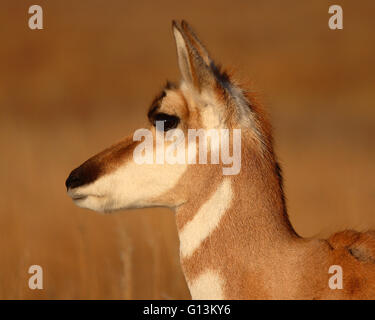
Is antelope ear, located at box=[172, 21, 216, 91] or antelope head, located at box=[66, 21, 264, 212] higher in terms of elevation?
antelope ear, located at box=[172, 21, 216, 91]

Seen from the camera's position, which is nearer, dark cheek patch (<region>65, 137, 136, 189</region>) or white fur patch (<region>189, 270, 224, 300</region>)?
white fur patch (<region>189, 270, 224, 300</region>)

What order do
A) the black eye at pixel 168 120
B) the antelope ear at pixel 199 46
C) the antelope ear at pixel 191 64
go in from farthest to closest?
the antelope ear at pixel 199 46 → the black eye at pixel 168 120 → the antelope ear at pixel 191 64

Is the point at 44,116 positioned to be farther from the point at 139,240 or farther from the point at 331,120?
the point at 139,240

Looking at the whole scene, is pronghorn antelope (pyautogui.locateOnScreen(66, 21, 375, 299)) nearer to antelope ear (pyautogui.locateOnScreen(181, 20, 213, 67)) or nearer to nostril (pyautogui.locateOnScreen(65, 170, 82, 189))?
nostril (pyautogui.locateOnScreen(65, 170, 82, 189))

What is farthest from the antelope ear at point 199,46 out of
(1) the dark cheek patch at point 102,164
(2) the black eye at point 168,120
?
(1) the dark cheek patch at point 102,164

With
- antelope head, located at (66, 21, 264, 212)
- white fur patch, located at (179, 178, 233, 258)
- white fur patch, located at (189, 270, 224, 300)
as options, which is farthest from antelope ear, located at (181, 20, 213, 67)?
white fur patch, located at (189, 270, 224, 300)

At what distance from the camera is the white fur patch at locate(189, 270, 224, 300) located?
341cm

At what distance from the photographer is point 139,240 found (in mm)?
9703

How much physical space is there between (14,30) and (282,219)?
22155 mm

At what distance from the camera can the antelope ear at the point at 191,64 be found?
3.50 metres

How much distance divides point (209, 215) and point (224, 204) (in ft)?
0.28

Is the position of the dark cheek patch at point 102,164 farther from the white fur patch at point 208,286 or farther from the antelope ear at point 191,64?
the white fur patch at point 208,286

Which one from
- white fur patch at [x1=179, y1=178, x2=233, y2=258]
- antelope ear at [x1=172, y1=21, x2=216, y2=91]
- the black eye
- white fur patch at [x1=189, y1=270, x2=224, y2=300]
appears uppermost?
antelope ear at [x1=172, y1=21, x2=216, y2=91]

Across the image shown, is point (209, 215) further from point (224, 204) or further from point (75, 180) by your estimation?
point (75, 180)
